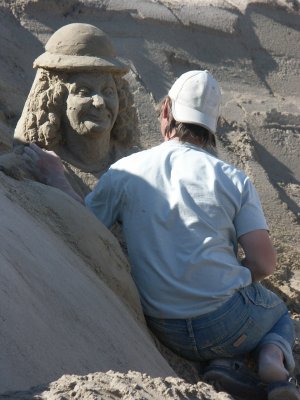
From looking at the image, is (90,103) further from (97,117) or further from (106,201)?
(106,201)

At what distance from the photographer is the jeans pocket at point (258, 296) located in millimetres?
4715

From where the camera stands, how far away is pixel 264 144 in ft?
30.3

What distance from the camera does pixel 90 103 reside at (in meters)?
6.29

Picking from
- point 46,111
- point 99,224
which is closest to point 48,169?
point 99,224

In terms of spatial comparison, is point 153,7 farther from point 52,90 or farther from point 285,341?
point 285,341

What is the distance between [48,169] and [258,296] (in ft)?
3.35

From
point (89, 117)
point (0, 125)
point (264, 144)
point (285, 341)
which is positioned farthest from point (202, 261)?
point (264, 144)

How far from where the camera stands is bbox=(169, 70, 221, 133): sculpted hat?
4895 millimetres

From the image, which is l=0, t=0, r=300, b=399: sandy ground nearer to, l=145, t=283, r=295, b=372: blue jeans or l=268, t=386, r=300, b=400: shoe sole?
l=145, t=283, r=295, b=372: blue jeans

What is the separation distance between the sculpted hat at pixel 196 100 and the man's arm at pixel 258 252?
0.45m

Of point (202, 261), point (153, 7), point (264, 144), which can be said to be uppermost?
point (202, 261)

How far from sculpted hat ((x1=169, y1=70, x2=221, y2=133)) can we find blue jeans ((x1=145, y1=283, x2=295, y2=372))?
2.12 feet

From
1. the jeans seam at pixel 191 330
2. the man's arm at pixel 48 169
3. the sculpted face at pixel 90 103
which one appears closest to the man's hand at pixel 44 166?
the man's arm at pixel 48 169

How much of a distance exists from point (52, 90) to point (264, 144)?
122 inches
